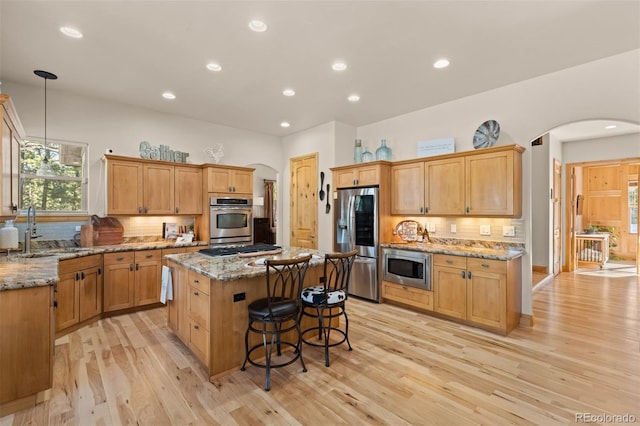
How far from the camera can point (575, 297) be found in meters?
4.79

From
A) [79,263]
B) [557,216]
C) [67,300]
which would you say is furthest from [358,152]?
[557,216]

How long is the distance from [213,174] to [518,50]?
4.38 m

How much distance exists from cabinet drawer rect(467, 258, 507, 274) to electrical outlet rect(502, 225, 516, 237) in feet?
2.18

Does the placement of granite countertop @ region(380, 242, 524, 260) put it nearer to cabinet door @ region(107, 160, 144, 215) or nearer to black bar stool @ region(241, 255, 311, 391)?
black bar stool @ region(241, 255, 311, 391)

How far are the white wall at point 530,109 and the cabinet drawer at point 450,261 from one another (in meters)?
0.80

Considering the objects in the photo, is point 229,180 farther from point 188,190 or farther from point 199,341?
point 199,341

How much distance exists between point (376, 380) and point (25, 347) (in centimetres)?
261

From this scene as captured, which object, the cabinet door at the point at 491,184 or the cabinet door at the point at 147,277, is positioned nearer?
the cabinet door at the point at 491,184

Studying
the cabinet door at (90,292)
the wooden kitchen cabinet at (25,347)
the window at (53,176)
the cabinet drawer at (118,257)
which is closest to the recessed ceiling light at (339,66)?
the wooden kitchen cabinet at (25,347)

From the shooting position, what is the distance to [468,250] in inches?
150

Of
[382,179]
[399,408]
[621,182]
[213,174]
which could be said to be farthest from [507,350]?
[621,182]

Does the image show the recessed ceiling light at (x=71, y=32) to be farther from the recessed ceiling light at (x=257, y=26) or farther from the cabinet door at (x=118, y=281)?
the cabinet door at (x=118, y=281)

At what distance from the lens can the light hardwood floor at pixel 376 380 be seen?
2.04 m

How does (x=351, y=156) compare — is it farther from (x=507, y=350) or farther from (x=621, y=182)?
(x=621, y=182)
